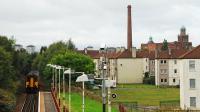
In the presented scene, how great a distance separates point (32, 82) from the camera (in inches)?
3334

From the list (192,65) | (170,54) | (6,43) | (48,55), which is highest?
(6,43)

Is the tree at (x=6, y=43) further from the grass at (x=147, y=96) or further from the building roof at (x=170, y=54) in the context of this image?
the building roof at (x=170, y=54)

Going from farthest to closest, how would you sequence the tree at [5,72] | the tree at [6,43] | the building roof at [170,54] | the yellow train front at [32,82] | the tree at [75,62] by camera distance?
the building roof at [170,54], the tree at [75,62], the tree at [6,43], the yellow train front at [32,82], the tree at [5,72]

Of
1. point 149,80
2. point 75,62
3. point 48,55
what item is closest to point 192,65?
point 75,62

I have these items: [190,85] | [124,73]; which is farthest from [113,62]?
[190,85]

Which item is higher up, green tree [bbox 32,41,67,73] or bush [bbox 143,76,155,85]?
green tree [bbox 32,41,67,73]

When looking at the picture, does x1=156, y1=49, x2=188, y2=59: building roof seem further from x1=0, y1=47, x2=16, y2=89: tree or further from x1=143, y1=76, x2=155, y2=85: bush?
x1=0, y1=47, x2=16, y2=89: tree

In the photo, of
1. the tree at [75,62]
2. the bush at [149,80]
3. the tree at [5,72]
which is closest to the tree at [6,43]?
the tree at [75,62]

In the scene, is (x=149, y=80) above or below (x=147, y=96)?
above

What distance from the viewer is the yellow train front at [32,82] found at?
83375 millimetres

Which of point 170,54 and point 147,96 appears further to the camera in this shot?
point 170,54

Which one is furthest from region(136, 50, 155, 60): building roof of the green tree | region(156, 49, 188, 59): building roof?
the green tree

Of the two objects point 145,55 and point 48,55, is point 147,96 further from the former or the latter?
point 145,55

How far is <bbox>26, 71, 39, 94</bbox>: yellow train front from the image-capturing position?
8338cm
